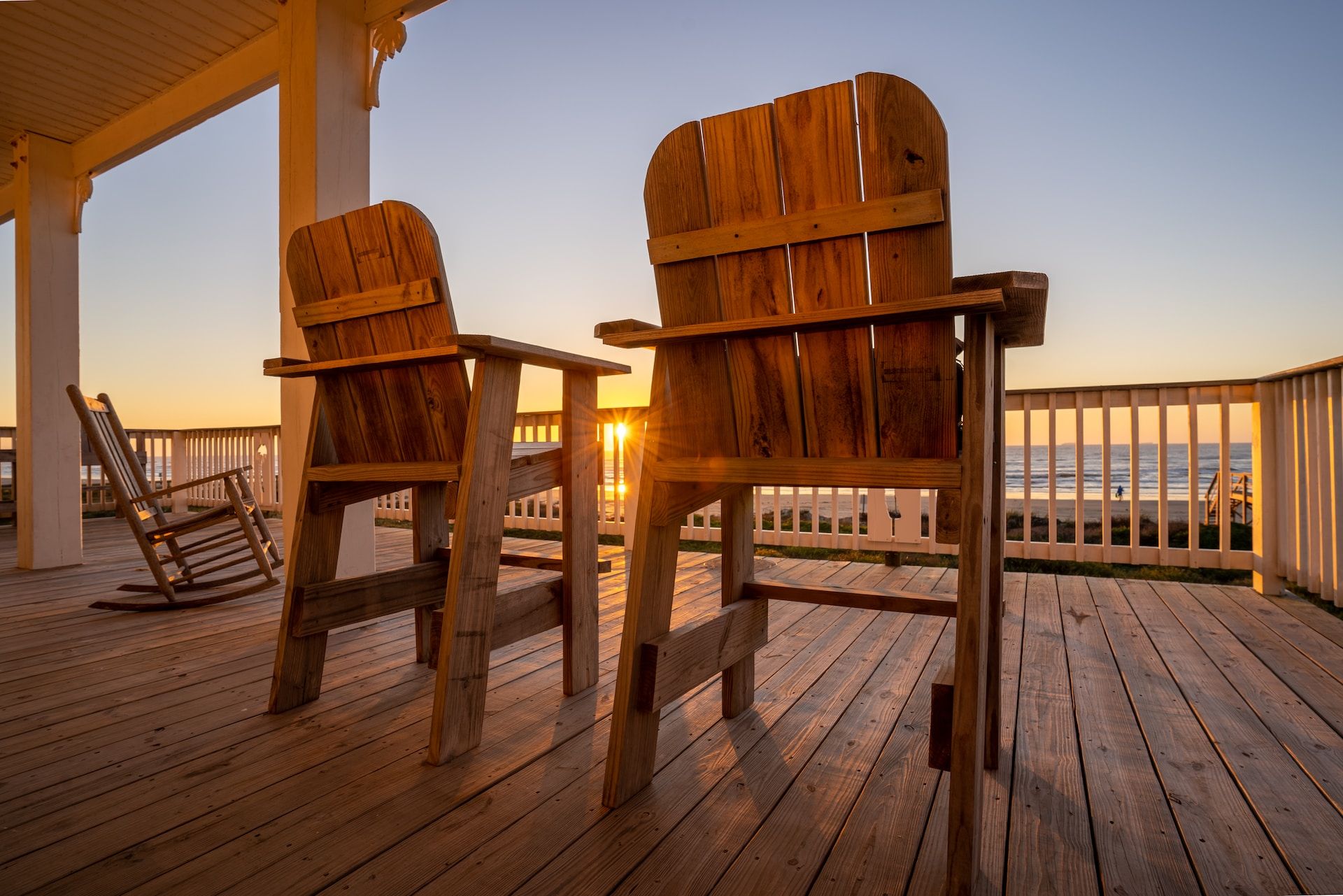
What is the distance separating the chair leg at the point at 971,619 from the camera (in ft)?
3.00

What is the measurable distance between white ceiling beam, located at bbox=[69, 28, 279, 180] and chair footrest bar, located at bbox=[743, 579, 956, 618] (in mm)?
3565

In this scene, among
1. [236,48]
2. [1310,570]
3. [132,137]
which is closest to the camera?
[1310,570]

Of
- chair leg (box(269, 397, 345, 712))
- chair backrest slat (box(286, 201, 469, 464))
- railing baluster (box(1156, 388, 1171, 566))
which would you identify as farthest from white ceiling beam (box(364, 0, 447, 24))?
railing baluster (box(1156, 388, 1171, 566))

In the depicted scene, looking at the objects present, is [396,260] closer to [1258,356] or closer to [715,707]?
[715,707]

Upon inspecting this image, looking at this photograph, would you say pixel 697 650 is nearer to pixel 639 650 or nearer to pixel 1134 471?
pixel 639 650

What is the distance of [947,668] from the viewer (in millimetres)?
1027

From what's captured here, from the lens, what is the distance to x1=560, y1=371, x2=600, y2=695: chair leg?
5.89ft

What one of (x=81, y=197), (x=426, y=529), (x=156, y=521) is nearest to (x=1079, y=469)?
(x=426, y=529)

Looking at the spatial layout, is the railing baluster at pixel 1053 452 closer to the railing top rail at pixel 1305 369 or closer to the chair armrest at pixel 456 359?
the railing top rail at pixel 1305 369

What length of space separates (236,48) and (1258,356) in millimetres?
20531

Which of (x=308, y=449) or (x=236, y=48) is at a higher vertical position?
(x=236, y=48)

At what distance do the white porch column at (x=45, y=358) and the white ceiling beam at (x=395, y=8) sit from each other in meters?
3.14

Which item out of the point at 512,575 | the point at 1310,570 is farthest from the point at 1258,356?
the point at 512,575

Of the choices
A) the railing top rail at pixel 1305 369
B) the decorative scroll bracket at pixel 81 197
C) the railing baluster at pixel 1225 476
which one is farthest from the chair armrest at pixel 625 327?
the decorative scroll bracket at pixel 81 197
